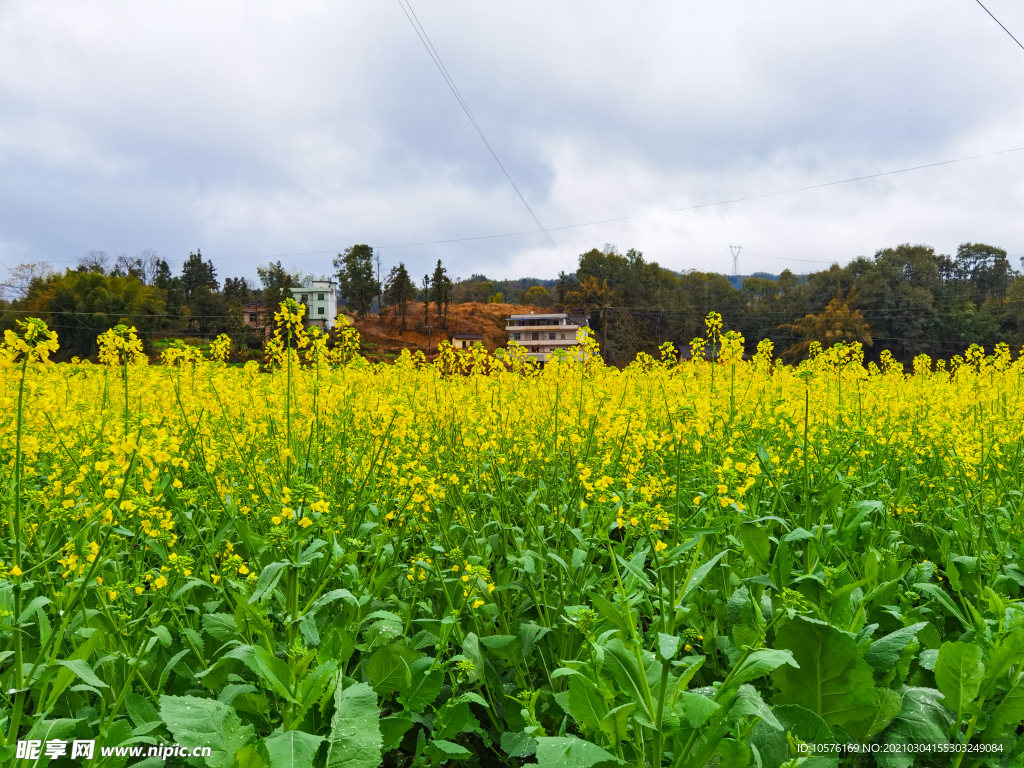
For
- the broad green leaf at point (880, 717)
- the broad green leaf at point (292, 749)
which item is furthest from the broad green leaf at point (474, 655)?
the broad green leaf at point (880, 717)

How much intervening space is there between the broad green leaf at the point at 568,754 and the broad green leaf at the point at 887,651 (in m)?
1.14

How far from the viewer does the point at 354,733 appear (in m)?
1.71

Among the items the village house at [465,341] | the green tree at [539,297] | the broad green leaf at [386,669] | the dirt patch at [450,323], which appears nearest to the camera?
the broad green leaf at [386,669]

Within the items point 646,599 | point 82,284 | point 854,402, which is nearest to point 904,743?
point 646,599

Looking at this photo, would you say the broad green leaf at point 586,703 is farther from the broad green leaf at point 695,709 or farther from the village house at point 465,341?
the village house at point 465,341

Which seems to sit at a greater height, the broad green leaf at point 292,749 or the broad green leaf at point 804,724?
the broad green leaf at point 292,749

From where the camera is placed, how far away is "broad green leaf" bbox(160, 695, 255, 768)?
5.34 ft

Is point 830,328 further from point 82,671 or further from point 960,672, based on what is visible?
point 82,671

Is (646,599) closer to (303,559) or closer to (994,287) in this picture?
(303,559)

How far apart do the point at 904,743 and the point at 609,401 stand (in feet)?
9.51

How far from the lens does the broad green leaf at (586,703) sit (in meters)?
1.72

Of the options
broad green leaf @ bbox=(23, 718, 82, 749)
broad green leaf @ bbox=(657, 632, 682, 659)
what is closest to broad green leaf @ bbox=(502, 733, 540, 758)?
broad green leaf @ bbox=(657, 632, 682, 659)

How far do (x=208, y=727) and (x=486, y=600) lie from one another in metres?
1.45

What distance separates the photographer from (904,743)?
1.97 m
